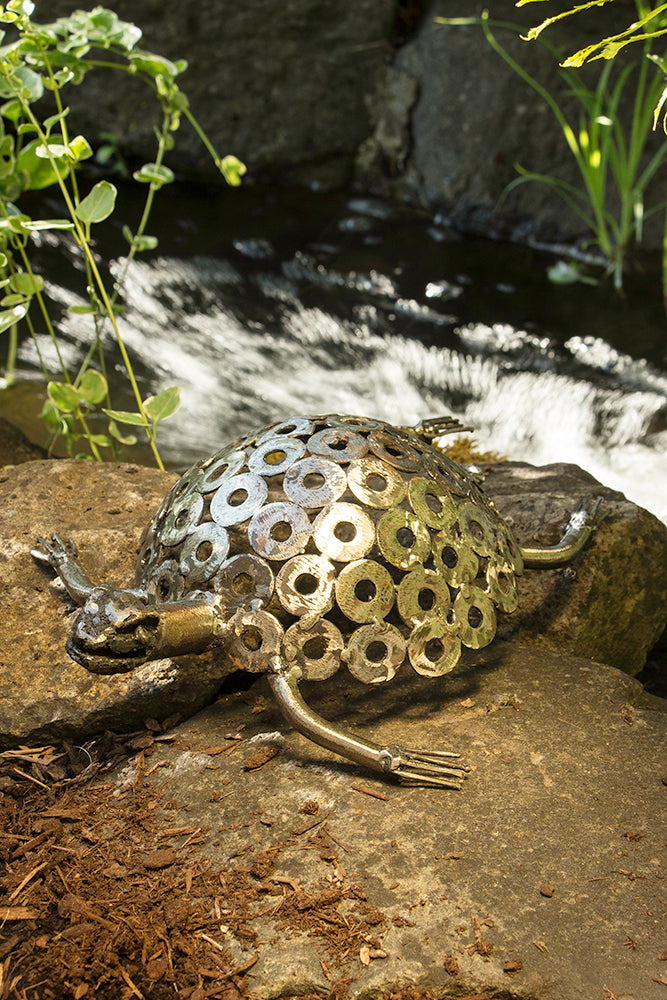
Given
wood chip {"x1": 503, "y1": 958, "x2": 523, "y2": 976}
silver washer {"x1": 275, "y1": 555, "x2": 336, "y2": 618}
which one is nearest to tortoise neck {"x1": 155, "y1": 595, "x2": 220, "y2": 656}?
silver washer {"x1": 275, "y1": 555, "x2": 336, "y2": 618}

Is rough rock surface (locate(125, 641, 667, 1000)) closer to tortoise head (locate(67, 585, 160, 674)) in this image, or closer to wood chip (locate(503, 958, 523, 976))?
wood chip (locate(503, 958, 523, 976))

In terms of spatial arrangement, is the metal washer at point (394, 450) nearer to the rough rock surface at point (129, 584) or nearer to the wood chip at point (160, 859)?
the rough rock surface at point (129, 584)

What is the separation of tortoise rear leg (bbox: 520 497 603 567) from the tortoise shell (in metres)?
0.21

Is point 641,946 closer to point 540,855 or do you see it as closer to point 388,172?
point 540,855

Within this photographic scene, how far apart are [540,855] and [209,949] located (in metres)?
0.60

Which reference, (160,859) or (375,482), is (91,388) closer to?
(375,482)

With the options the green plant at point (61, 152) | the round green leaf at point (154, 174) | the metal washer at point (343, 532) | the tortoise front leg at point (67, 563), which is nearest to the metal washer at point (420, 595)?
the metal washer at point (343, 532)

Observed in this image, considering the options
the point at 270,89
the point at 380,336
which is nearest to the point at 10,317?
the point at 380,336

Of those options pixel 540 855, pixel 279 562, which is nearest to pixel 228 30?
pixel 279 562

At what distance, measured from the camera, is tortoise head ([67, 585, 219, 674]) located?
4.96 ft

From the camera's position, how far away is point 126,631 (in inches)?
60.4

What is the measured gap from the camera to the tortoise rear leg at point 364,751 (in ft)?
5.30

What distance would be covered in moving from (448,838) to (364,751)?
0.22 meters

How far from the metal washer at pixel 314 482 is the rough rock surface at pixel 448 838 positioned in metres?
0.46
